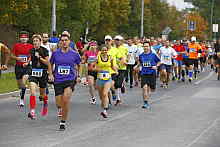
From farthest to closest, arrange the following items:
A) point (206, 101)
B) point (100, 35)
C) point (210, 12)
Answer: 1. point (210, 12)
2. point (100, 35)
3. point (206, 101)

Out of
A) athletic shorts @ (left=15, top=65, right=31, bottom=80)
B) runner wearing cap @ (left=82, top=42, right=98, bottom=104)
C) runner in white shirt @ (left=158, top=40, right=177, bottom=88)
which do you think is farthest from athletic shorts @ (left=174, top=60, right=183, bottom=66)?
athletic shorts @ (left=15, top=65, right=31, bottom=80)

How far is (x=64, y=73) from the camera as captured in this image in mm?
11438

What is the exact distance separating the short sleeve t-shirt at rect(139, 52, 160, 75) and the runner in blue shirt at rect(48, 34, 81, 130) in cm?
400

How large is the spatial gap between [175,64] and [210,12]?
8168cm

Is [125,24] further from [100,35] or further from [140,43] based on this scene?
[140,43]

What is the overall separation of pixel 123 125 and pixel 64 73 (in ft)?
5.36

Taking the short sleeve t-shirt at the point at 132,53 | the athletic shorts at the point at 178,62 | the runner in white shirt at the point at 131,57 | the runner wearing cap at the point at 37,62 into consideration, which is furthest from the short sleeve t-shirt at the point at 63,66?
the athletic shorts at the point at 178,62

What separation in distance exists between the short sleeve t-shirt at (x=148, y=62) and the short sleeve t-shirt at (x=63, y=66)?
409cm

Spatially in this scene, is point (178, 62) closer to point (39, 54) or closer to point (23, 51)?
point (23, 51)

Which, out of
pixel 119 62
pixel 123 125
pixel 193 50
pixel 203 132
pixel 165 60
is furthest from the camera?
pixel 193 50

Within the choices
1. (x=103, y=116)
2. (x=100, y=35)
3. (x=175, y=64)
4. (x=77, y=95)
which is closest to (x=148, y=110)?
(x=103, y=116)

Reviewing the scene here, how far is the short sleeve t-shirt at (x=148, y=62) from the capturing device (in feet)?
50.2

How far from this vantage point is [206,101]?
17500mm

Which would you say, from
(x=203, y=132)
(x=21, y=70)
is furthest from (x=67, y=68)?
(x=21, y=70)
